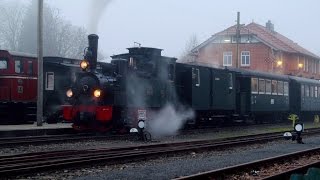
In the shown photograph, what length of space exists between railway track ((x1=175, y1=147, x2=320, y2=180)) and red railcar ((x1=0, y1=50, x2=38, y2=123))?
1445 centimetres

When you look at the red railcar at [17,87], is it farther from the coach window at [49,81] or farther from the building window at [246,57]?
the building window at [246,57]

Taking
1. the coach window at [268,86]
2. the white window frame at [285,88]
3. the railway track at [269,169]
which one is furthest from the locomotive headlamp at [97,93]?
the white window frame at [285,88]

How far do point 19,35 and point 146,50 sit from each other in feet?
141

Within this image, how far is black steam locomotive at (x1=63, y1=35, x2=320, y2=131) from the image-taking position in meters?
18.2

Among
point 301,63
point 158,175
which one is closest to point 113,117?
point 158,175

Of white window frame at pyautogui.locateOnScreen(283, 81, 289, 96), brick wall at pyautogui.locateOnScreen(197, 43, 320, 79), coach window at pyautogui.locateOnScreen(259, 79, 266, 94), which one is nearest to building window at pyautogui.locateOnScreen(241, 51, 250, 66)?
brick wall at pyautogui.locateOnScreen(197, 43, 320, 79)

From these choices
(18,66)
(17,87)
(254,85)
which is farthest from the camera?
(254,85)

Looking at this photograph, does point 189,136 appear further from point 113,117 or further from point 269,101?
point 269,101

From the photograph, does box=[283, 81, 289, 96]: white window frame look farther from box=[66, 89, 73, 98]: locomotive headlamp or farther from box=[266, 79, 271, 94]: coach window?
box=[66, 89, 73, 98]: locomotive headlamp

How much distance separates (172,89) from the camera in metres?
21.0

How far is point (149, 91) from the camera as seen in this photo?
19.4 m

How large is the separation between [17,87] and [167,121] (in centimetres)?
771

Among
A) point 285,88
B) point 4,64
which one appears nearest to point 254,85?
point 285,88

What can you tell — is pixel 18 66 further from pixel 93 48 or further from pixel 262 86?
pixel 262 86
